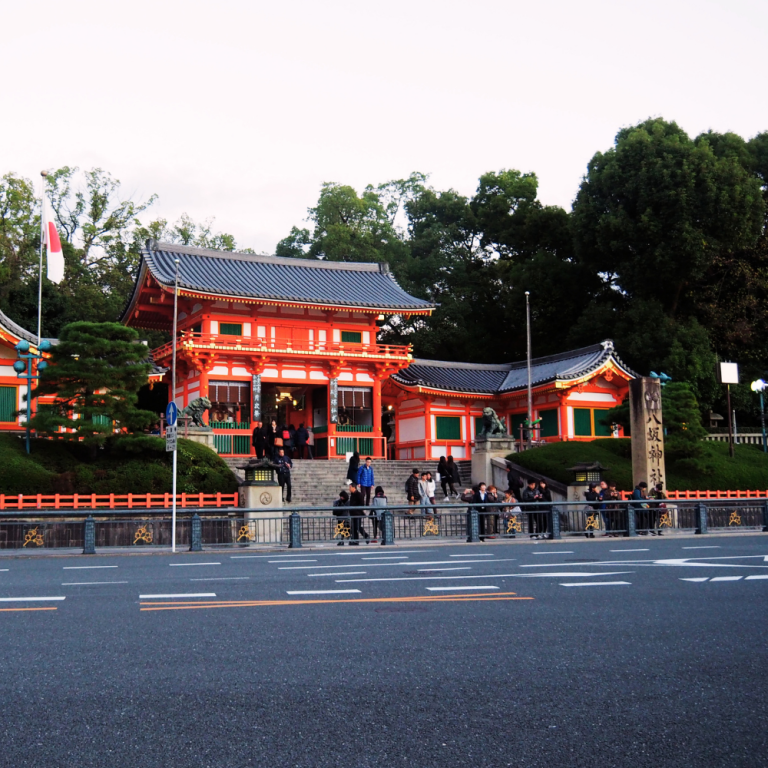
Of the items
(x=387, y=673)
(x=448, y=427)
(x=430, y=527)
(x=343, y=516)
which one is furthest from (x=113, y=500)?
(x=448, y=427)

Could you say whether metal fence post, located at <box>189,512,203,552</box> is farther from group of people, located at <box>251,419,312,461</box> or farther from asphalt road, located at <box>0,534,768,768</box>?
group of people, located at <box>251,419,312,461</box>

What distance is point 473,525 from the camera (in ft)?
70.8

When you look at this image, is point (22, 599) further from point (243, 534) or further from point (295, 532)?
point (243, 534)

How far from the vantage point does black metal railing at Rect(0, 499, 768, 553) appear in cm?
1997

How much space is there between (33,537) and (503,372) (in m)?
30.6

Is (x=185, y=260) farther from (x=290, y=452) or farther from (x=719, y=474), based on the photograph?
(x=719, y=474)

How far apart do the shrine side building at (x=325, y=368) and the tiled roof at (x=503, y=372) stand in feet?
0.28

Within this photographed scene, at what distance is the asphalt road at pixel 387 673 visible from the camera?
4.50 metres

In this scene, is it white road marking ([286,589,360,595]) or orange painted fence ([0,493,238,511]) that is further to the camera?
orange painted fence ([0,493,238,511])

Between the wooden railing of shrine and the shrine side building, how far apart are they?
0.18 feet

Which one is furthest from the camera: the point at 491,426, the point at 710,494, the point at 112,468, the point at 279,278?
the point at 279,278

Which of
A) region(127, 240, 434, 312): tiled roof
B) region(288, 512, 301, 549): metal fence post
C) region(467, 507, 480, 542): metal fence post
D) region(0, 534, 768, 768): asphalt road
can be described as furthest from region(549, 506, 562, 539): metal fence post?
region(127, 240, 434, 312): tiled roof

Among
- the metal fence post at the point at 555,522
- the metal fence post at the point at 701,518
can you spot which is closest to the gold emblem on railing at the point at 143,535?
the metal fence post at the point at 555,522

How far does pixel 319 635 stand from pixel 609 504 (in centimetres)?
1756
